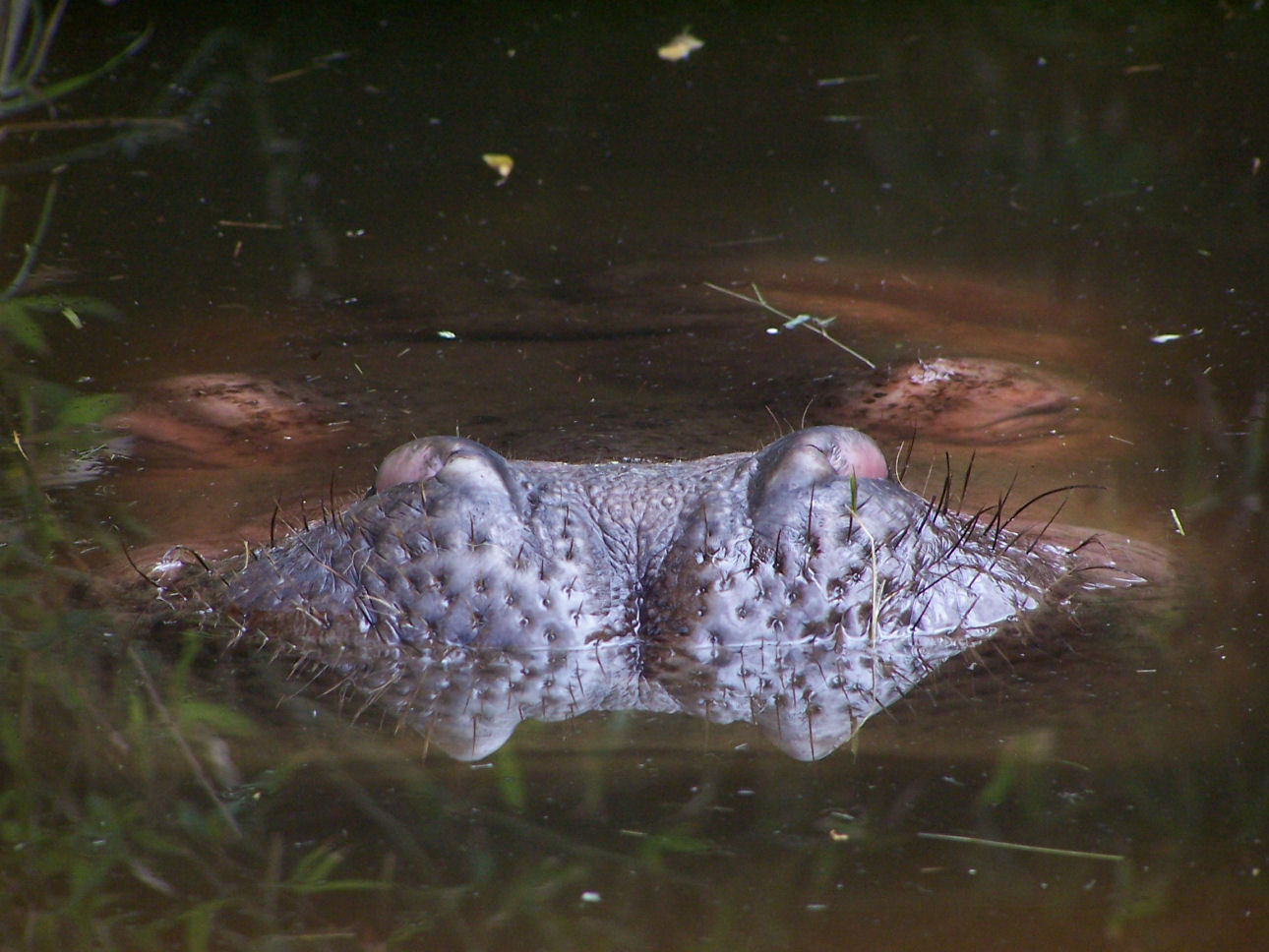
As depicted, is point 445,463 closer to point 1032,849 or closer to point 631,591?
point 631,591

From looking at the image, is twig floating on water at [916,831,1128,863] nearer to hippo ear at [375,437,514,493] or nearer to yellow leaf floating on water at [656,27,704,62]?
hippo ear at [375,437,514,493]

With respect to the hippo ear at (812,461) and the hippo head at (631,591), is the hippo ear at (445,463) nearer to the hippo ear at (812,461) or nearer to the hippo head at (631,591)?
the hippo head at (631,591)

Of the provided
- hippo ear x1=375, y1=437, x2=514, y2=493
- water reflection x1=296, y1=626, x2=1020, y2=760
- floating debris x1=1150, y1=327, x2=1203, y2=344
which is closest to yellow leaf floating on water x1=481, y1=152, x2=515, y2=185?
floating debris x1=1150, y1=327, x2=1203, y2=344

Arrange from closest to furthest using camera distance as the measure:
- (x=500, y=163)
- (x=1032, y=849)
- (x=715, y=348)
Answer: (x=1032, y=849)
(x=715, y=348)
(x=500, y=163)

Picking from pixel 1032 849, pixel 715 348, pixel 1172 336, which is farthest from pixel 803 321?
pixel 1032 849

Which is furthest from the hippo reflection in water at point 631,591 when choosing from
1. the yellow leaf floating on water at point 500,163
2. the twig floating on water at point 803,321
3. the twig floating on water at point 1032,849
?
the yellow leaf floating on water at point 500,163

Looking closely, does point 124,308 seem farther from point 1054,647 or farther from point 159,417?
point 1054,647

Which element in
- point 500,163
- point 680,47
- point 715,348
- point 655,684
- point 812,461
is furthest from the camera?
point 680,47
